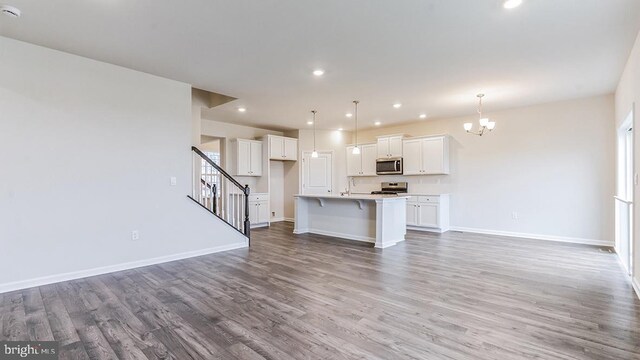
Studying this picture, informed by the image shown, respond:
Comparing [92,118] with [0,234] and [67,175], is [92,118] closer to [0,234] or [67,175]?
[67,175]

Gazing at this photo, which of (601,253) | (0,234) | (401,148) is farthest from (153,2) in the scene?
(601,253)

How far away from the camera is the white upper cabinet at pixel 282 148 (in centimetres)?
798

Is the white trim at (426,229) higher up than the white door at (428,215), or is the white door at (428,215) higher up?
the white door at (428,215)

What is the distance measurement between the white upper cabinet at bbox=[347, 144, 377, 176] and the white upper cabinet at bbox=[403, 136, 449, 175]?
0.98m

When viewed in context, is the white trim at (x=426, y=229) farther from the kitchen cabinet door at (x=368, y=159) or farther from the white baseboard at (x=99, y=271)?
the white baseboard at (x=99, y=271)

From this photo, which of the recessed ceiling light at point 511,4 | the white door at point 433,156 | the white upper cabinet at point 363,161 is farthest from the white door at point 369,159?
the recessed ceiling light at point 511,4

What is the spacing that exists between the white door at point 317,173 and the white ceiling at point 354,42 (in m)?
3.58

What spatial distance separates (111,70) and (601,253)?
7545mm

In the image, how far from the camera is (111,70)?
395cm

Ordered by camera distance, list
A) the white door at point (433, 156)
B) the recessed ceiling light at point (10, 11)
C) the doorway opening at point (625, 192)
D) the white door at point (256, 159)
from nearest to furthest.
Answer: the recessed ceiling light at point (10, 11), the doorway opening at point (625, 192), the white door at point (433, 156), the white door at point (256, 159)

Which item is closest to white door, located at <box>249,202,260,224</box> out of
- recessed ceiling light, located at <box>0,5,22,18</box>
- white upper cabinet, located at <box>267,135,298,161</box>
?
white upper cabinet, located at <box>267,135,298,161</box>

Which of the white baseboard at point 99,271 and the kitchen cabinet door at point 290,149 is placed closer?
the white baseboard at point 99,271

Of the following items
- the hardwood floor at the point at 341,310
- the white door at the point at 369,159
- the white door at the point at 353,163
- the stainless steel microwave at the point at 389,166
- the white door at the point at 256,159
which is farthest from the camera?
the white door at the point at 353,163

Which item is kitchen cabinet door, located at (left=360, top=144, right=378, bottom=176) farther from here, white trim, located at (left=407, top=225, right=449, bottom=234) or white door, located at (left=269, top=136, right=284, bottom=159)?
white door, located at (left=269, top=136, right=284, bottom=159)
